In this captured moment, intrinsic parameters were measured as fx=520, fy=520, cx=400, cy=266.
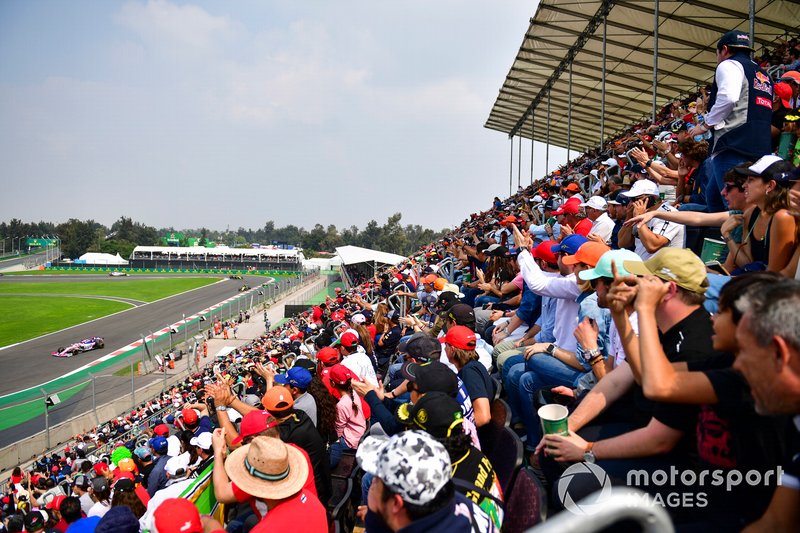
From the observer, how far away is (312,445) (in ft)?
13.3

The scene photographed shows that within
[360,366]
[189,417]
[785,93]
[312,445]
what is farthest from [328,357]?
[785,93]

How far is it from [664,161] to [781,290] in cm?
765

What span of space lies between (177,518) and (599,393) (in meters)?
2.46

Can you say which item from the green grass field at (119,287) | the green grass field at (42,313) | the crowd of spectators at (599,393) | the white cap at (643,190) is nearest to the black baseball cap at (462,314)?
the crowd of spectators at (599,393)

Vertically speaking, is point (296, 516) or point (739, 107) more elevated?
point (739, 107)

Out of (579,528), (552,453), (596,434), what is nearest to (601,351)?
(596,434)

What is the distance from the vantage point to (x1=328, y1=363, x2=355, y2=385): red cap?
16.0 feet

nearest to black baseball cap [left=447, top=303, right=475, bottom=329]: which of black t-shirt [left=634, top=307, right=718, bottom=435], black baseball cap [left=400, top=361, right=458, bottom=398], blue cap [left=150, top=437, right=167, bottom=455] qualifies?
black baseball cap [left=400, top=361, right=458, bottom=398]

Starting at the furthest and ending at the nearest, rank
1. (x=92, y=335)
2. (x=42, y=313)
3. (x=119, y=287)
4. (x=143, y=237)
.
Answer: (x=143, y=237)
(x=119, y=287)
(x=42, y=313)
(x=92, y=335)

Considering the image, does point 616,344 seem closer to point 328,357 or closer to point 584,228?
point 584,228

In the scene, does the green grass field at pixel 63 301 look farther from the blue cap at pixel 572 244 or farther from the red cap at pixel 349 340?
the blue cap at pixel 572 244

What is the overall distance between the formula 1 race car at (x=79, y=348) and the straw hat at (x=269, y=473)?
35511mm

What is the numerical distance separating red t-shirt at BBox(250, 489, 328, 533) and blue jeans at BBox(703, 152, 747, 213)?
423cm

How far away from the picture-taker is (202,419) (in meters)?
6.73
